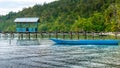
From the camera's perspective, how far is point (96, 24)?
73688mm

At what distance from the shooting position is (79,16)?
293ft

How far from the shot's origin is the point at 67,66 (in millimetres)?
Result: 24828

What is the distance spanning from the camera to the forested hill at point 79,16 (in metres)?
70.4

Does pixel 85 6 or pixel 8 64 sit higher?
pixel 85 6

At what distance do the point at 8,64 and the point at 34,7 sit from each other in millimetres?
112266

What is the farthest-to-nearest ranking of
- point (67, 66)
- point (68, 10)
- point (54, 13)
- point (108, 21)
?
point (54, 13) < point (68, 10) < point (108, 21) < point (67, 66)

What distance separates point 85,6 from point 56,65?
70789 millimetres

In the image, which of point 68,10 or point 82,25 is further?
point 68,10

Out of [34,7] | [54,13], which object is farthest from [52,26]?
[34,7]

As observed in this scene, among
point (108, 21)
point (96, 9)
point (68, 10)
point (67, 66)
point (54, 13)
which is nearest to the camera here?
point (67, 66)

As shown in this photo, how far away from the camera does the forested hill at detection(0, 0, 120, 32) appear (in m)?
70.4

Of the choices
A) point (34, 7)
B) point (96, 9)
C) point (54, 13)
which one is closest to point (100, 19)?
point (96, 9)

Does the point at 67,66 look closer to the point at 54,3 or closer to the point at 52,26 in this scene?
the point at 52,26

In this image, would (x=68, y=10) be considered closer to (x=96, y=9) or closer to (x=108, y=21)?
(x=96, y=9)
